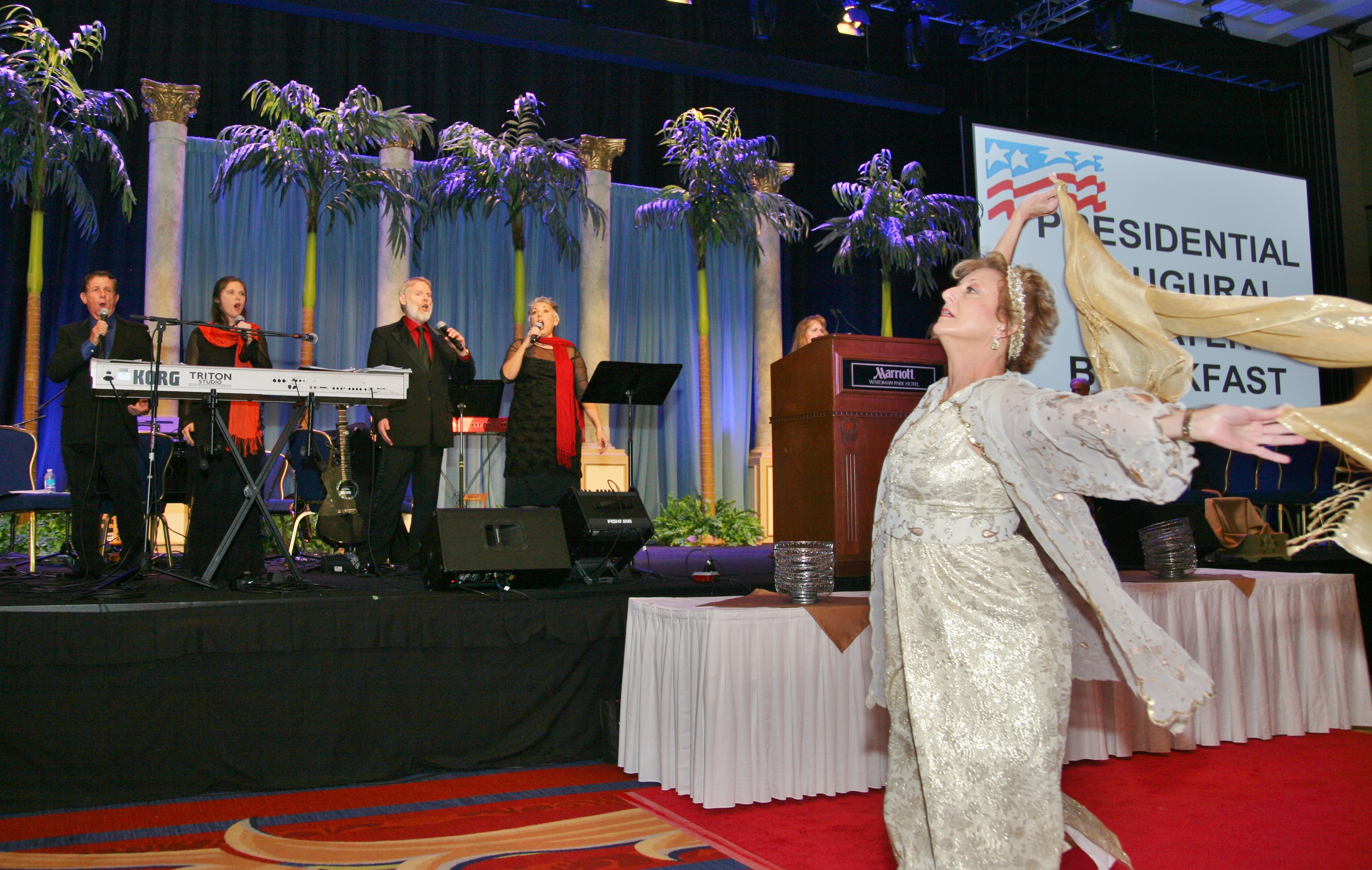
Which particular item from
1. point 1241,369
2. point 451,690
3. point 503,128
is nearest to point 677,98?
point 503,128

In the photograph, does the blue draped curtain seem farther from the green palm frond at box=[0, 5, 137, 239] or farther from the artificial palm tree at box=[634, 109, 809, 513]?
the green palm frond at box=[0, 5, 137, 239]

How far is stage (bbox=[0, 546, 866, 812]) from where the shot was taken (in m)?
3.07

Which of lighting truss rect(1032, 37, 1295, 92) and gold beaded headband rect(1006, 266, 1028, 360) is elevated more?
lighting truss rect(1032, 37, 1295, 92)

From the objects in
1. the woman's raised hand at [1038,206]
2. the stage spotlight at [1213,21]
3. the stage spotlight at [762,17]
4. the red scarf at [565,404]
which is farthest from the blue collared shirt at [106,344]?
the stage spotlight at [1213,21]

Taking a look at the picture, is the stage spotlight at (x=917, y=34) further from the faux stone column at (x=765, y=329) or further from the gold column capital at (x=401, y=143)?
the gold column capital at (x=401, y=143)

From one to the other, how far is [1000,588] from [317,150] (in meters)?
7.23

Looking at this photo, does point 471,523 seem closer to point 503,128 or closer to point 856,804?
point 856,804

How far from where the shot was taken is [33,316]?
7.40 metres

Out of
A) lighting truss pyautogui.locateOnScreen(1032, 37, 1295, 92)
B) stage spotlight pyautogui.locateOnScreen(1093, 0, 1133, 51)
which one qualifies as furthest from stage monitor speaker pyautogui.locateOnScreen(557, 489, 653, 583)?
lighting truss pyautogui.locateOnScreen(1032, 37, 1295, 92)

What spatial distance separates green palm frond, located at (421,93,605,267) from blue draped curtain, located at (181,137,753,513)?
1.41ft

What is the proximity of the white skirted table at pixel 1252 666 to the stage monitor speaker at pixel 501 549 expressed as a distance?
6.83 feet

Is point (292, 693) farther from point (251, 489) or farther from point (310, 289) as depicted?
point (310, 289)

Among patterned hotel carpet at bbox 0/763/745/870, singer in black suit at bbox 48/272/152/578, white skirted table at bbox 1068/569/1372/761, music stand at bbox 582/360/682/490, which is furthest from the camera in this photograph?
music stand at bbox 582/360/682/490

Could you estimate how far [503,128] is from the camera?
30.9 ft
